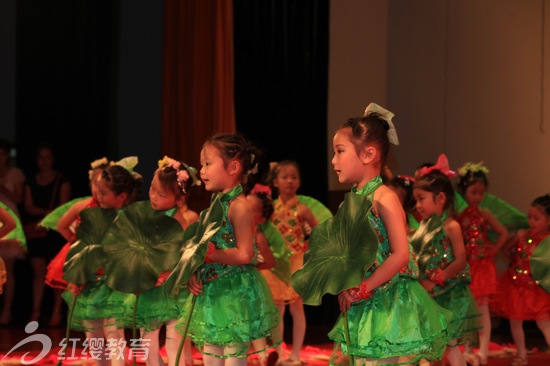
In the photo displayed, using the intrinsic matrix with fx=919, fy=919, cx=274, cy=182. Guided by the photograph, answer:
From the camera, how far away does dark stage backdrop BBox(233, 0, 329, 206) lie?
25.0 feet

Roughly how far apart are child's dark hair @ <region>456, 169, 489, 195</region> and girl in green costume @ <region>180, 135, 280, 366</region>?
2.90m

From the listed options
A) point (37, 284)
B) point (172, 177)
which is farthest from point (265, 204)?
point (37, 284)

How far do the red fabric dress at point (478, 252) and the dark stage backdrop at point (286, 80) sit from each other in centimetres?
174

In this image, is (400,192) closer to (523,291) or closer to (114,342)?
(523,291)

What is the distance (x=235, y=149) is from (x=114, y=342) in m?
1.34

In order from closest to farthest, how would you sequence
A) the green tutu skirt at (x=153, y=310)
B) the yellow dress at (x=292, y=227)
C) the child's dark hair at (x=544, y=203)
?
the green tutu skirt at (x=153, y=310) < the child's dark hair at (x=544, y=203) < the yellow dress at (x=292, y=227)

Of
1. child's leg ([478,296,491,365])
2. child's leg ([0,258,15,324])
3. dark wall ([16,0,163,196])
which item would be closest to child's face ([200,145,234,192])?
child's leg ([478,296,491,365])

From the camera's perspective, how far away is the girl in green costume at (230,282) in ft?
12.4

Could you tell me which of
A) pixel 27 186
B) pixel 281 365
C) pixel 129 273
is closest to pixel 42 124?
pixel 27 186

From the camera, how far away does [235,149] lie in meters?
3.95

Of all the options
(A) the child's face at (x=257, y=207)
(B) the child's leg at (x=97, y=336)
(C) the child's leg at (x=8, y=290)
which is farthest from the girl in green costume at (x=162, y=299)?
(C) the child's leg at (x=8, y=290)

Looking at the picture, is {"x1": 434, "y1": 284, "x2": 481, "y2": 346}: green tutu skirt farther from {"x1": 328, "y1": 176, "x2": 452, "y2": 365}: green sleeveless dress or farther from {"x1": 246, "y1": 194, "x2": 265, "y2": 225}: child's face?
{"x1": 328, "y1": 176, "x2": 452, "y2": 365}: green sleeveless dress

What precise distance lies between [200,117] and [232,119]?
0.96ft

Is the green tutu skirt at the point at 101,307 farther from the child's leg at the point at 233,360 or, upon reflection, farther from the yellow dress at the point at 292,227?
the yellow dress at the point at 292,227
